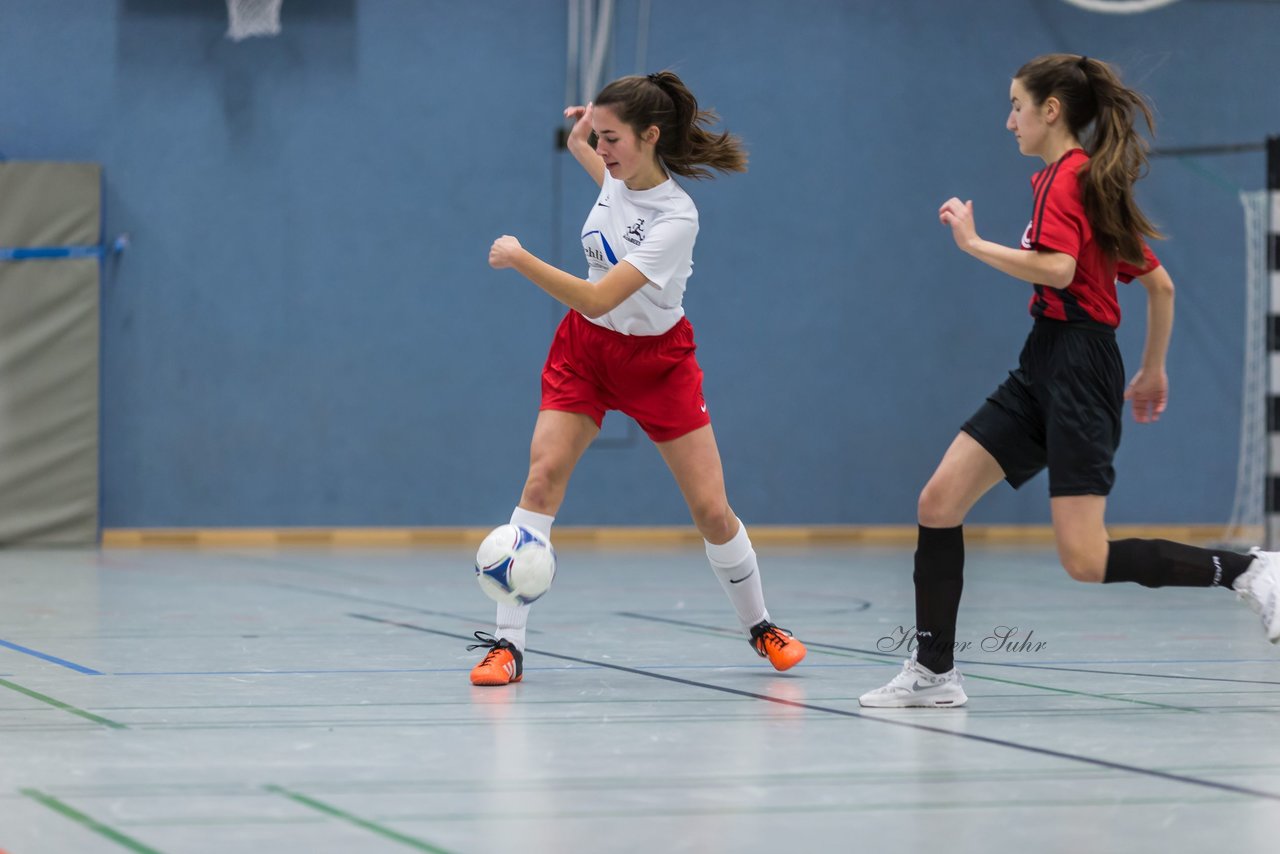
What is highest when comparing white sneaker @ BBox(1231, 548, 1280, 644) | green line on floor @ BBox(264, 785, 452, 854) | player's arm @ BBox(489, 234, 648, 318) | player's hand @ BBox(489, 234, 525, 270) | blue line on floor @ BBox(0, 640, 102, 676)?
player's hand @ BBox(489, 234, 525, 270)

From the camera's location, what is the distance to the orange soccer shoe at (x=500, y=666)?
4.34 metres

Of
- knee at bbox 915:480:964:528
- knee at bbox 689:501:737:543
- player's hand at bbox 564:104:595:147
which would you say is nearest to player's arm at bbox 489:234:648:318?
player's hand at bbox 564:104:595:147

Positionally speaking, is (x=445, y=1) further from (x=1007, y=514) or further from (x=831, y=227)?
(x=1007, y=514)

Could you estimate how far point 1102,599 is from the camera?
23.7ft

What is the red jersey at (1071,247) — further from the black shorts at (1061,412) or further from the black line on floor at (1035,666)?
the black line on floor at (1035,666)

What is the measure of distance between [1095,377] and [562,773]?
5.27 feet

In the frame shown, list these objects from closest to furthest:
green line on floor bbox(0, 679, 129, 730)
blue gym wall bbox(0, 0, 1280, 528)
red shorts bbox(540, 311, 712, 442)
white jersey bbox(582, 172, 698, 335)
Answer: green line on floor bbox(0, 679, 129, 730) < white jersey bbox(582, 172, 698, 335) < red shorts bbox(540, 311, 712, 442) < blue gym wall bbox(0, 0, 1280, 528)

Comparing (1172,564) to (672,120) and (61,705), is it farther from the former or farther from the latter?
(61,705)

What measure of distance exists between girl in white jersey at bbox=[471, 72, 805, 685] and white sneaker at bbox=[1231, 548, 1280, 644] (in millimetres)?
1265

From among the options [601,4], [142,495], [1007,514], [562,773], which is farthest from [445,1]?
[562,773]

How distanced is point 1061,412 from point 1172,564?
1.47ft

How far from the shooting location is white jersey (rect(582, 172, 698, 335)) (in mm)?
4445

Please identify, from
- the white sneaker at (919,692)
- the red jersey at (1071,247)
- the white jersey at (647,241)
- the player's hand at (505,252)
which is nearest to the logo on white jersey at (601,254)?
the white jersey at (647,241)

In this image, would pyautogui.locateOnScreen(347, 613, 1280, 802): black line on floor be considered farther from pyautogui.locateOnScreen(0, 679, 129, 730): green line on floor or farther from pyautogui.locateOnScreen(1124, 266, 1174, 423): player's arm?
pyautogui.locateOnScreen(0, 679, 129, 730): green line on floor
